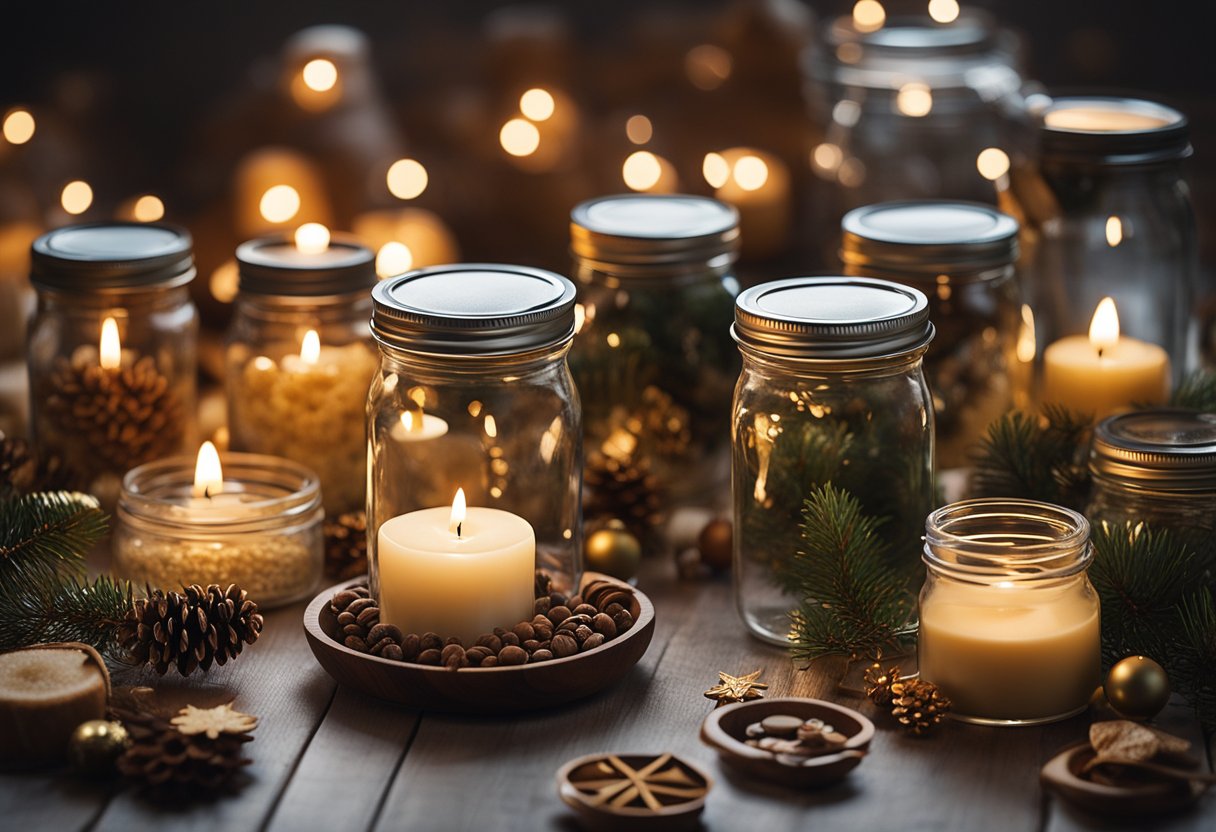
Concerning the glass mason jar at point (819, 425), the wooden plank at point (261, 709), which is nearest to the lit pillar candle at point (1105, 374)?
the glass mason jar at point (819, 425)

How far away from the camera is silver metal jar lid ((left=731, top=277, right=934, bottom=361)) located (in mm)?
1225

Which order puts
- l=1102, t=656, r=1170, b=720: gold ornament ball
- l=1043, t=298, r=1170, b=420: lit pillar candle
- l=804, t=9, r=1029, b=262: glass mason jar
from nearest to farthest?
l=1102, t=656, r=1170, b=720: gold ornament ball, l=1043, t=298, r=1170, b=420: lit pillar candle, l=804, t=9, r=1029, b=262: glass mason jar

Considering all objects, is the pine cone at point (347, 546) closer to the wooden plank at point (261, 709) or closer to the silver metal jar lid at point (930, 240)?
the wooden plank at point (261, 709)

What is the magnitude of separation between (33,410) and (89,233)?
179 millimetres

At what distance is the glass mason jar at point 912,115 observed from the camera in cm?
196

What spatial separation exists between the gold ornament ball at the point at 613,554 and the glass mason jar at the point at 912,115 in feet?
2.32

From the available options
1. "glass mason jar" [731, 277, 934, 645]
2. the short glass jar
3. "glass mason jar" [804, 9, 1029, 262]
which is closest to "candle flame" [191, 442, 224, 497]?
the short glass jar

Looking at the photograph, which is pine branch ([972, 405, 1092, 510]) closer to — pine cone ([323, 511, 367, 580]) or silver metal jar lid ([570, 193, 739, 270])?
silver metal jar lid ([570, 193, 739, 270])

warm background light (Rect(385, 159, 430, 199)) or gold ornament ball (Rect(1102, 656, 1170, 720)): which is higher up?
warm background light (Rect(385, 159, 430, 199))

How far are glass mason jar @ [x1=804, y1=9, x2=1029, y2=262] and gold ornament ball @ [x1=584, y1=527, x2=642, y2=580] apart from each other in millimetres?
708

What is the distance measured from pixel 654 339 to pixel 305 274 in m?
0.32

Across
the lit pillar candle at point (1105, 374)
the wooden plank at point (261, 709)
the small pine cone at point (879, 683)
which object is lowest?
the wooden plank at point (261, 709)

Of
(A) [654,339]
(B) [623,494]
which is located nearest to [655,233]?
(A) [654,339]

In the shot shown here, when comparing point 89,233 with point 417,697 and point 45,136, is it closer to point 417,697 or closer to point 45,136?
point 417,697
